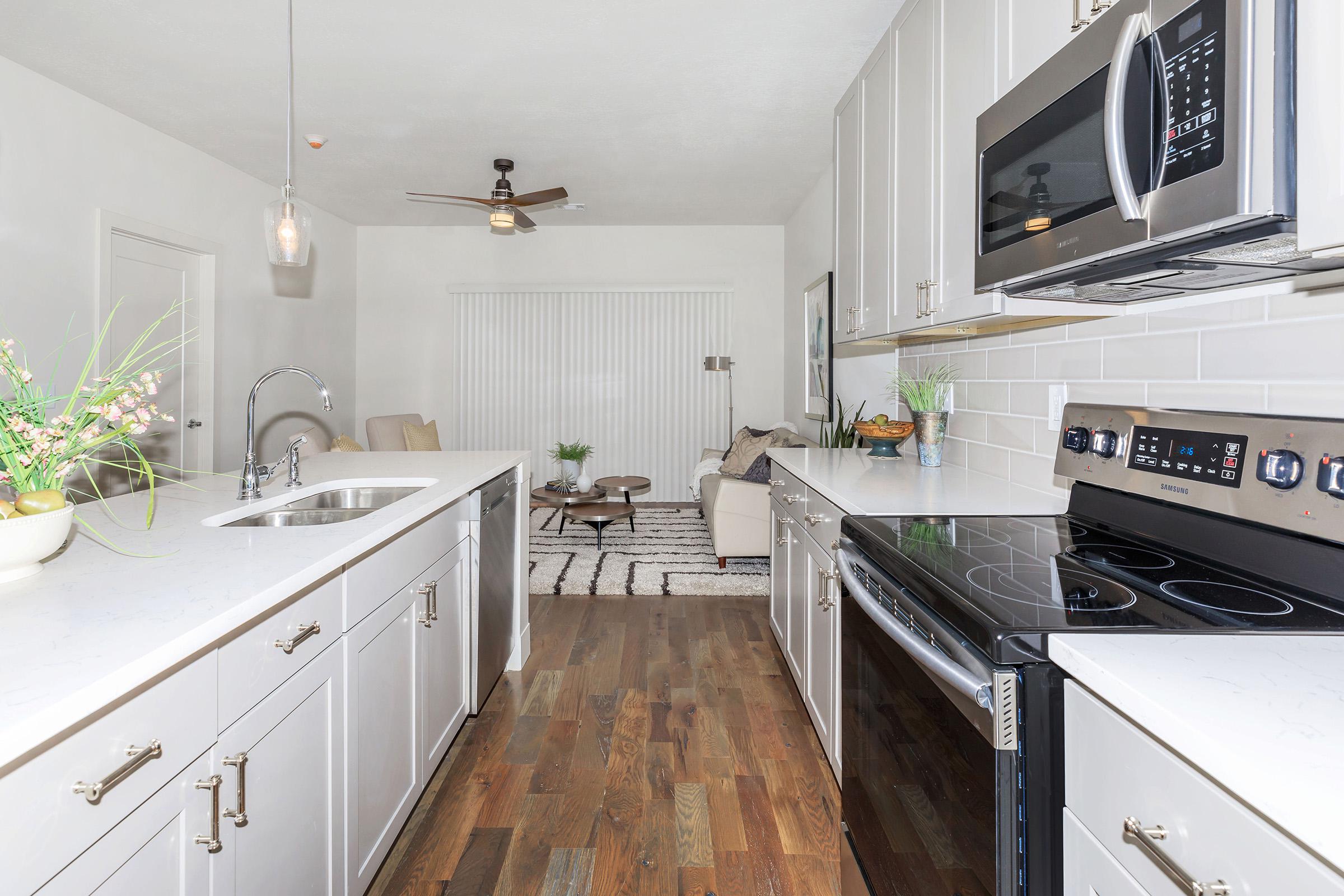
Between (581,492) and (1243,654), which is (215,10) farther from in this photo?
(1243,654)

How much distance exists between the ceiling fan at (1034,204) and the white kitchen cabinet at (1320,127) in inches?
16.0

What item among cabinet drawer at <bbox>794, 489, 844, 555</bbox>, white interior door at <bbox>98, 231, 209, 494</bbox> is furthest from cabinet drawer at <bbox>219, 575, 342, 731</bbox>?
white interior door at <bbox>98, 231, 209, 494</bbox>

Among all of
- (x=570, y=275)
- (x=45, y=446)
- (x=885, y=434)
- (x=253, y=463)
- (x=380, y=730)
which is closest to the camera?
(x=45, y=446)

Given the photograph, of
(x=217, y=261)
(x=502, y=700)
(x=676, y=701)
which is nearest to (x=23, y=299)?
(x=217, y=261)

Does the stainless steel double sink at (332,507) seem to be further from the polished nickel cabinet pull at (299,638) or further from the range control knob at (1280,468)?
the range control knob at (1280,468)

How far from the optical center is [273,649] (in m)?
1.17

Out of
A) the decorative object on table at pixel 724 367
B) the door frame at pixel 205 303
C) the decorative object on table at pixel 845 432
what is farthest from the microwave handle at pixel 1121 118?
the decorative object on table at pixel 724 367

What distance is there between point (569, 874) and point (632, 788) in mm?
394

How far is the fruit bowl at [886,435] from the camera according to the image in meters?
2.80

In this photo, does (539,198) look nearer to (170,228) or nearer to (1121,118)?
(170,228)

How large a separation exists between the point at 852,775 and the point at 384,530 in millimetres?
1134

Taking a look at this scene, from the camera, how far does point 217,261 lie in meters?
4.85

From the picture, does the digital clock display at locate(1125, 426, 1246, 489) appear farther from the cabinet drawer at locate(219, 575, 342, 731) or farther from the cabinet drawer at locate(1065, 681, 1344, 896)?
the cabinet drawer at locate(219, 575, 342, 731)

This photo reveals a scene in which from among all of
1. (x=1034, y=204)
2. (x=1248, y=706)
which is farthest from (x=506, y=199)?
(x=1248, y=706)
